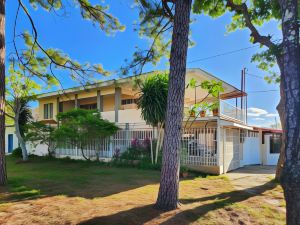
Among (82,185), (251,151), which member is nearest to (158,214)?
(82,185)

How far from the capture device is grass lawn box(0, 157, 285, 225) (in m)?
5.33

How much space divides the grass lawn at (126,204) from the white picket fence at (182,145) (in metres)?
3.07

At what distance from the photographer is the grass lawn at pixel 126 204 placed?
17.5ft

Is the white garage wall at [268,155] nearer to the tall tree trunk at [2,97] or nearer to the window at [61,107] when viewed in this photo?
the tall tree trunk at [2,97]

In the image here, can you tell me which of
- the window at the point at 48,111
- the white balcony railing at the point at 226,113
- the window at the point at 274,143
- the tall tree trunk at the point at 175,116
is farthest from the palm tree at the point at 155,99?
the window at the point at 48,111

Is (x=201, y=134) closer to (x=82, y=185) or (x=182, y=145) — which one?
(x=182, y=145)

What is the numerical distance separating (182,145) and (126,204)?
7503mm

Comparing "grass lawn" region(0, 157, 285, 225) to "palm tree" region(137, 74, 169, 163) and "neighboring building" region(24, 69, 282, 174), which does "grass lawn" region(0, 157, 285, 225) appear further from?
"palm tree" region(137, 74, 169, 163)

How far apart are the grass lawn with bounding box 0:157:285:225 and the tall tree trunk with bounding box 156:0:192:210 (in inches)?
15.5

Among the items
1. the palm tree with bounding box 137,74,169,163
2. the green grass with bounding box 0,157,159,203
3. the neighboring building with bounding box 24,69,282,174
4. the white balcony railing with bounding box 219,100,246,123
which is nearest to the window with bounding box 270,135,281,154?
the neighboring building with bounding box 24,69,282,174

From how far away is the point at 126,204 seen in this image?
6.41m

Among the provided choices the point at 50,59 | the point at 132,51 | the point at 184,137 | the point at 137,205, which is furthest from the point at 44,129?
the point at 137,205

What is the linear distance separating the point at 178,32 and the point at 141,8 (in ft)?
10.5

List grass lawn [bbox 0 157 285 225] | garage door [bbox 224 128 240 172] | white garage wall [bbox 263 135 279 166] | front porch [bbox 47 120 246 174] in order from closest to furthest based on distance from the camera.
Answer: grass lawn [bbox 0 157 285 225]
front porch [bbox 47 120 246 174]
garage door [bbox 224 128 240 172]
white garage wall [bbox 263 135 279 166]
